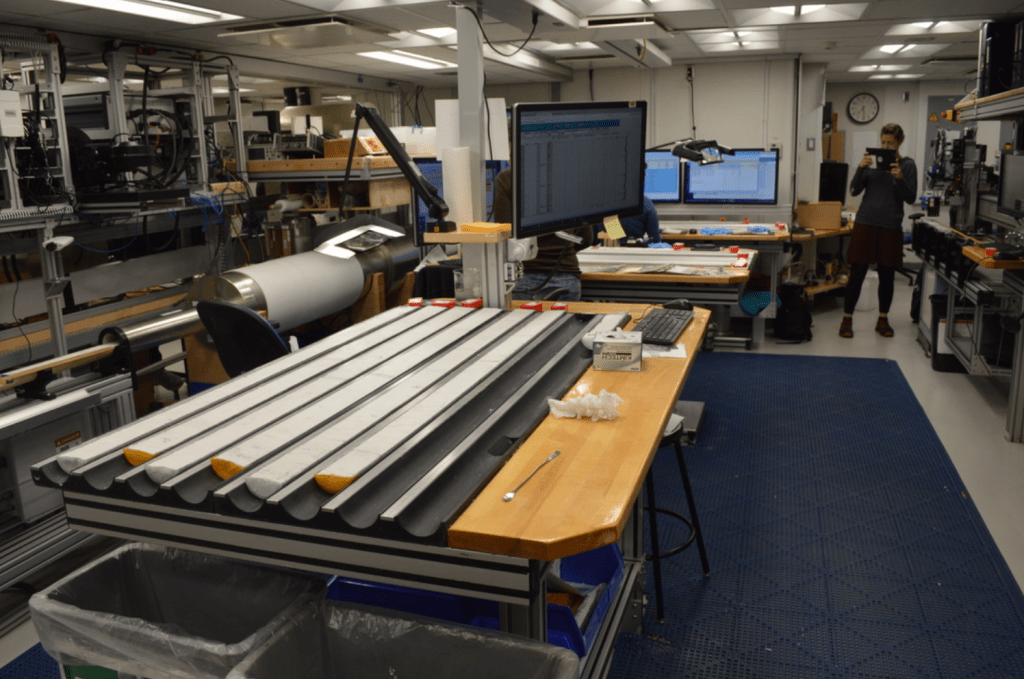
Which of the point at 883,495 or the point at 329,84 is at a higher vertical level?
the point at 329,84

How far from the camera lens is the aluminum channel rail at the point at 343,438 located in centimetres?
122

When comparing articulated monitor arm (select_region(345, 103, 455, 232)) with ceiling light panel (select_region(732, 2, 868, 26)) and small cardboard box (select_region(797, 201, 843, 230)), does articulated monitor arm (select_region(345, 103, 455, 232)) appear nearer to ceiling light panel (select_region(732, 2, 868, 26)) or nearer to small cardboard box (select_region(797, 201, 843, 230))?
ceiling light panel (select_region(732, 2, 868, 26))

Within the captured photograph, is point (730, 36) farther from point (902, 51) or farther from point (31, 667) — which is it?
point (31, 667)

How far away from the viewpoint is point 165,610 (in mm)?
1630

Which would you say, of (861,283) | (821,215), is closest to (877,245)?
(861,283)

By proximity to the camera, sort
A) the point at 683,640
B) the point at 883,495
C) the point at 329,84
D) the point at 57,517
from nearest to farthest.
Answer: the point at 683,640, the point at 57,517, the point at 883,495, the point at 329,84

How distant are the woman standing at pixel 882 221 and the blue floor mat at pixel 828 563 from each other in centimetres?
187

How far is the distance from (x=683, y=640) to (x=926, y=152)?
11.1 metres

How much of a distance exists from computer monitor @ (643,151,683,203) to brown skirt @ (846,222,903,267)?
1381 mm

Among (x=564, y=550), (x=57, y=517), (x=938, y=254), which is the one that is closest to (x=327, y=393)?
(x=564, y=550)

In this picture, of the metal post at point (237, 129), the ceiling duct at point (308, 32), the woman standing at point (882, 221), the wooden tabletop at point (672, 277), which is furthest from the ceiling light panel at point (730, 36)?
the metal post at point (237, 129)

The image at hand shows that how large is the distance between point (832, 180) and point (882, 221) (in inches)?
82.7

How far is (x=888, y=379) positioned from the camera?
16.0 ft

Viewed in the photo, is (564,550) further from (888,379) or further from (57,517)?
(888,379)
